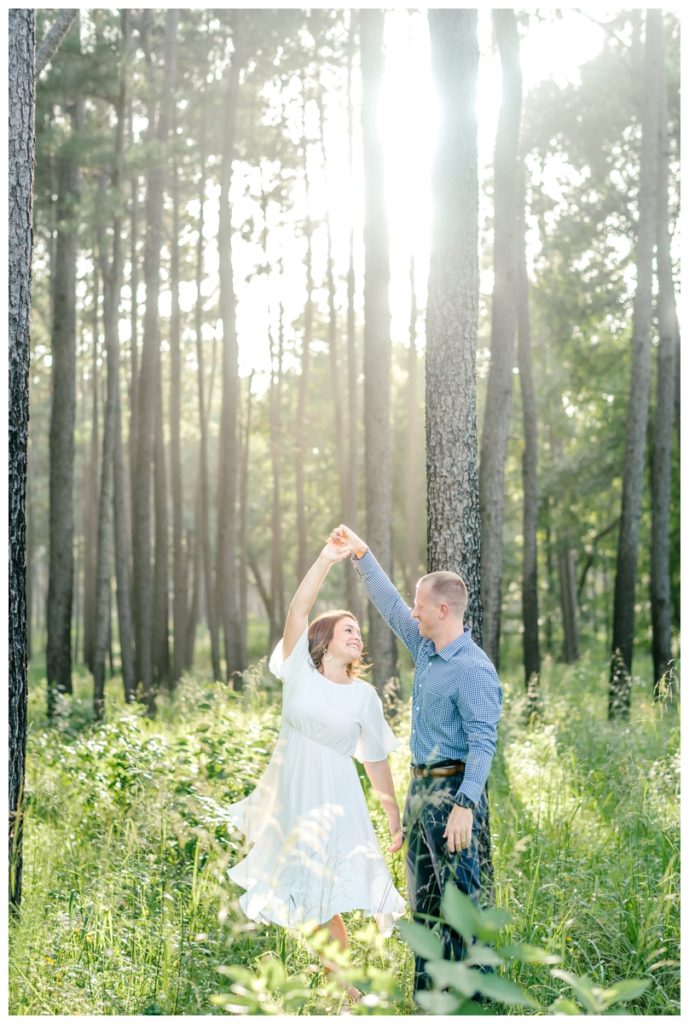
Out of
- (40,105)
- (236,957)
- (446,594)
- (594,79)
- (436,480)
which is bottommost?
(236,957)

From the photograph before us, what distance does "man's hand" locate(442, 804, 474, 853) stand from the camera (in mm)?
4371

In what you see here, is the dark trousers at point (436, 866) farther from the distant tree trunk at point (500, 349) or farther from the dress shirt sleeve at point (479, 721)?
the distant tree trunk at point (500, 349)

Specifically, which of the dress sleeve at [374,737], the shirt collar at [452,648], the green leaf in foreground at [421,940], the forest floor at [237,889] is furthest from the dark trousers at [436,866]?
the green leaf in foreground at [421,940]

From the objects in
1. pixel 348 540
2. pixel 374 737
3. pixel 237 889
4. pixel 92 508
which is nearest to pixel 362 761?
pixel 374 737

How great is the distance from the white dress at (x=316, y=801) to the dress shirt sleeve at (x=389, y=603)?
Answer: 385 millimetres

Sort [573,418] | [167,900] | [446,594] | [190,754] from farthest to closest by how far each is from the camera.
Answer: [573,418]
[190,754]
[167,900]
[446,594]

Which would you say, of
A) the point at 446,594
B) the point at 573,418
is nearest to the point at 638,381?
the point at 446,594

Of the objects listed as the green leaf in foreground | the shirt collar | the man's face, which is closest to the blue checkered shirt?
the shirt collar

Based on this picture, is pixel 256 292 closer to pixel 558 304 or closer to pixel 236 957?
pixel 558 304

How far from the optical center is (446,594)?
15.8 ft

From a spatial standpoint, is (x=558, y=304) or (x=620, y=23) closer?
(x=620, y=23)

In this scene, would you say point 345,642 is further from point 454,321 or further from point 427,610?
point 454,321

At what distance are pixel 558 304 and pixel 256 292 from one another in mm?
8358

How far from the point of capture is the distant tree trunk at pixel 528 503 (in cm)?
1517
